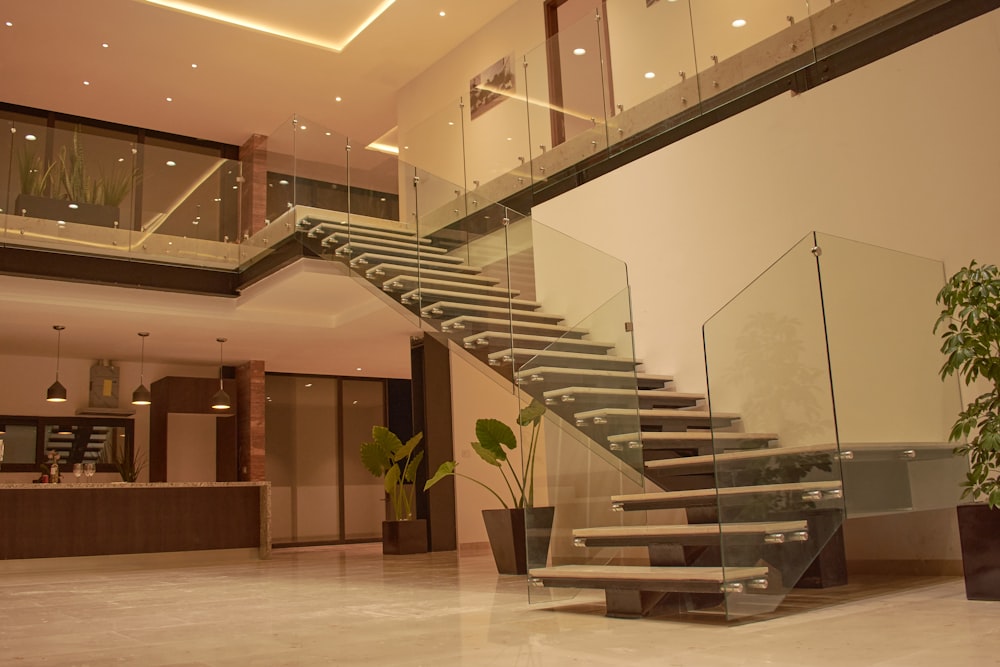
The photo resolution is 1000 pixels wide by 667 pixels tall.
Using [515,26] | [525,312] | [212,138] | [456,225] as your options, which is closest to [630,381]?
[525,312]

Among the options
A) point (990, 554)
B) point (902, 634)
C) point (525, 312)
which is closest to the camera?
point (902, 634)

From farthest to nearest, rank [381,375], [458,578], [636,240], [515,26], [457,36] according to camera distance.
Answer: [381,375] < [457,36] < [515,26] < [636,240] < [458,578]

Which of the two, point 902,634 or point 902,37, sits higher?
point 902,37

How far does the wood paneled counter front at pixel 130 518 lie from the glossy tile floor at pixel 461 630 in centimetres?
396

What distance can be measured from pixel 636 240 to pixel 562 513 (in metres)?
3.63

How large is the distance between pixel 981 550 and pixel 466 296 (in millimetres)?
3960

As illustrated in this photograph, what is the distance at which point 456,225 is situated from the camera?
26.2 feet

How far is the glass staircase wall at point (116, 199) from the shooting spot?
9359 millimetres

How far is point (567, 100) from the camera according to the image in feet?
28.5

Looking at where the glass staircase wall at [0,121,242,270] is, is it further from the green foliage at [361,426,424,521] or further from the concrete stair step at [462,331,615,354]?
the concrete stair step at [462,331,615,354]

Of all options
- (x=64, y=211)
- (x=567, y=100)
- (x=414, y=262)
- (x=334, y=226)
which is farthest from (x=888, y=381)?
(x=64, y=211)

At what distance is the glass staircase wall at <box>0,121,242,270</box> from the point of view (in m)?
9.36

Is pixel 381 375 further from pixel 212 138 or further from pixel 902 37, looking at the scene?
pixel 902 37

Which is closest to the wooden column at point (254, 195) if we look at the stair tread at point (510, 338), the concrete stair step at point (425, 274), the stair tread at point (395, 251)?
the stair tread at point (395, 251)
